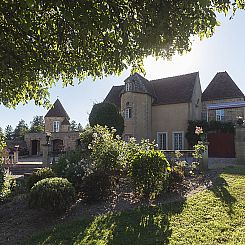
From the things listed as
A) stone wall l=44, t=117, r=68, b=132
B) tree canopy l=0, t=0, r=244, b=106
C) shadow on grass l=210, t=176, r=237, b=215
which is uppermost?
stone wall l=44, t=117, r=68, b=132

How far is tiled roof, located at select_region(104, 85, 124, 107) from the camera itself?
2870cm

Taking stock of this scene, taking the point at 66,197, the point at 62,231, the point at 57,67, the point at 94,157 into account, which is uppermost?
the point at 57,67

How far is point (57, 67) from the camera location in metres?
5.21

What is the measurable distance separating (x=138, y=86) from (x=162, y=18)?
21369mm

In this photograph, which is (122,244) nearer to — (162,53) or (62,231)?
(62,231)

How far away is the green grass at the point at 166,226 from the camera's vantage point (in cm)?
466

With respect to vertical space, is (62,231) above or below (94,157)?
below

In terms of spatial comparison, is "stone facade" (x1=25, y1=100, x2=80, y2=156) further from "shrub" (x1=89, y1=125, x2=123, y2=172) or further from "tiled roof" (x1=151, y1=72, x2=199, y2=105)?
"shrub" (x1=89, y1=125, x2=123, y2=172)

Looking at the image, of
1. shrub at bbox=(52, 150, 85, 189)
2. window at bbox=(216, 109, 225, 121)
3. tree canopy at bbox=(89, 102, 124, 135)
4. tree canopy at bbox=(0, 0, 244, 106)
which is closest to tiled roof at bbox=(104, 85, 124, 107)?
tree canopy at bbox=(89, 102, 124, 135)

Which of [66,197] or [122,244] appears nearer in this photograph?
[122,244]

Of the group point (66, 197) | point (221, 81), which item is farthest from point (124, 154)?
point (221, 81)

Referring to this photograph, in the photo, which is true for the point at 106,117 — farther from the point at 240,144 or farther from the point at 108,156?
the point at 108,156

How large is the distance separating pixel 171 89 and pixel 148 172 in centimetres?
2024

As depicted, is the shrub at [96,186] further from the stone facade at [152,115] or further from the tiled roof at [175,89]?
the tiled roof at [175,89]
